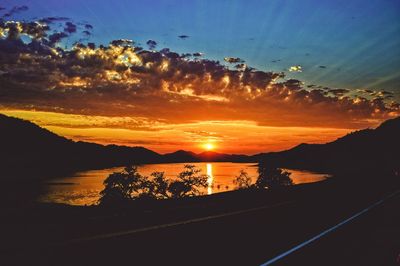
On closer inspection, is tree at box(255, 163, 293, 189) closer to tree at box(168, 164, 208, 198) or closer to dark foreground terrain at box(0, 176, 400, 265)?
tree at box(168, 164, 208, 198)

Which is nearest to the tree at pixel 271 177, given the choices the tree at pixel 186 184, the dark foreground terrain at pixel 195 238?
the tree at pixel 186 184

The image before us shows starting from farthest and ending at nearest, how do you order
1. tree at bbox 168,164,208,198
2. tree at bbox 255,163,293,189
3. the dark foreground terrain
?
tree at bbox 255,163,293,189, tree at bbox 168,164,208,198, the dark foreground terrain

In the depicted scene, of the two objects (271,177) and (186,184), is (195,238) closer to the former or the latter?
(186,184)

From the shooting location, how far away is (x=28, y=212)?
448 inches

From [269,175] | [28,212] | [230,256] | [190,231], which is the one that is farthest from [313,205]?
[269,175]

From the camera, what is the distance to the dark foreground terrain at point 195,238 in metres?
6.16

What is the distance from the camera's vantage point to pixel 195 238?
26.2 ft

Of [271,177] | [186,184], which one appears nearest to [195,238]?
[186,184]

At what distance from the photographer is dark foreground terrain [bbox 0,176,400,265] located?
20.2ft

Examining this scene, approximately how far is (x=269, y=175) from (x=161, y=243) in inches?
2651

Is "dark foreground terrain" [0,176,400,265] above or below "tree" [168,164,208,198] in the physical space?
above

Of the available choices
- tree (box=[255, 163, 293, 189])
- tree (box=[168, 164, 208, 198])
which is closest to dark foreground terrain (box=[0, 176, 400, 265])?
tree (box=[168, 164, 208, 198])

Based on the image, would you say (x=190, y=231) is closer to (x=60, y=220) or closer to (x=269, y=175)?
(x=60, y=220)

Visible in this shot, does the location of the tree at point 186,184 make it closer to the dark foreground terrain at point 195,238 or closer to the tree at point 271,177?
the tree at point 271,177
